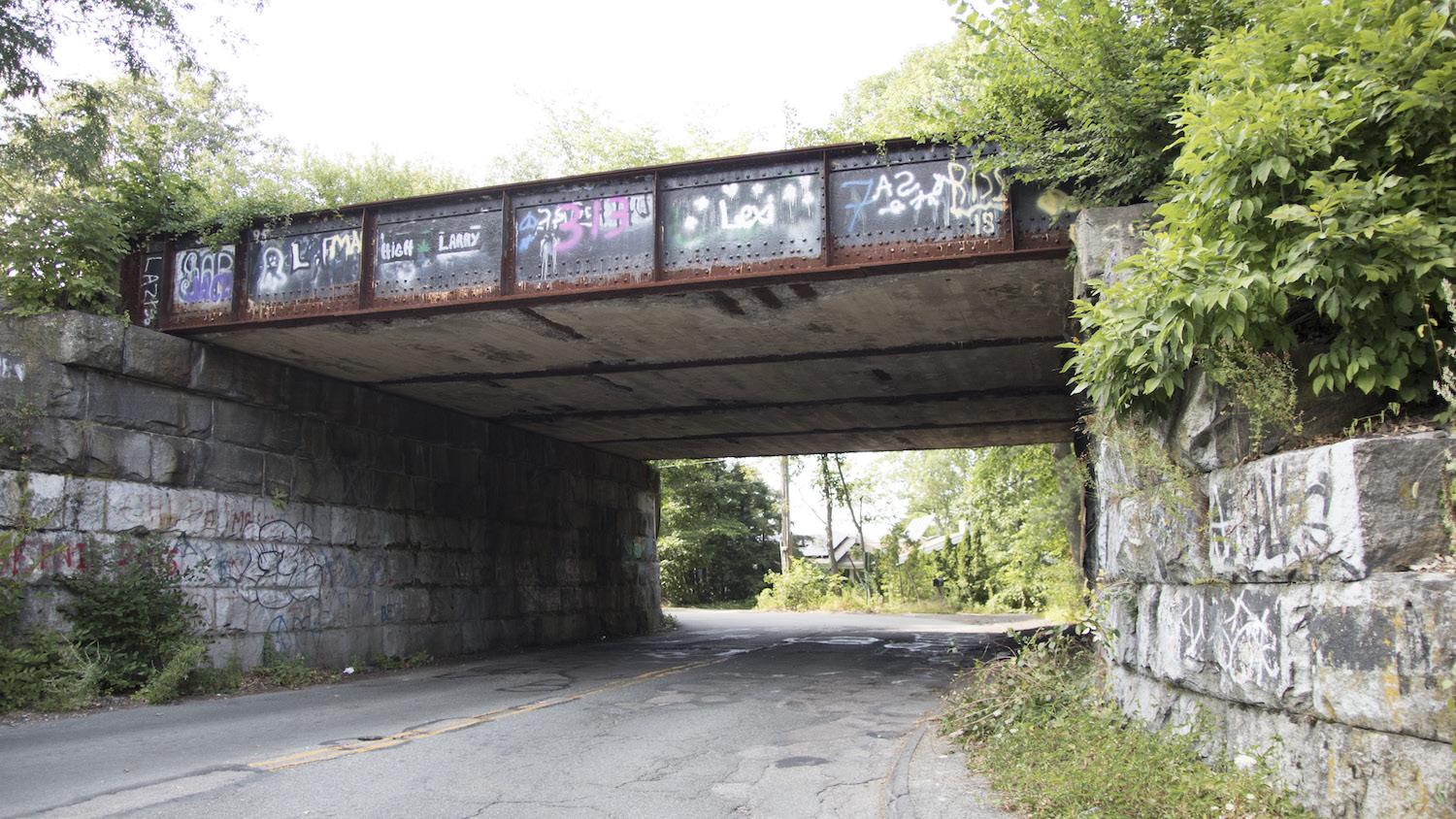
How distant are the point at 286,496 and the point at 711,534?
3282cm

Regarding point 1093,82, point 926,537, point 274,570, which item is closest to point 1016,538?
point 926,537

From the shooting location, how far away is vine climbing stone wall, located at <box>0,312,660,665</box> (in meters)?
10.5

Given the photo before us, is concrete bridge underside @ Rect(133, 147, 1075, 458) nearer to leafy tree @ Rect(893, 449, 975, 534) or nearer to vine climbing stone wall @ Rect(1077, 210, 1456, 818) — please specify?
vine climbing stone wall @ Rect(1077, 210, 1456, 818)

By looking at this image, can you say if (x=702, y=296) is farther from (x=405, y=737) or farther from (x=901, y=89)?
Result: (x=901, y=89)

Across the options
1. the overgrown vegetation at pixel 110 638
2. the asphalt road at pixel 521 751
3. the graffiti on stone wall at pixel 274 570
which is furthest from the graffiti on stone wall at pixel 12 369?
the asphalt road at pixel 521 751

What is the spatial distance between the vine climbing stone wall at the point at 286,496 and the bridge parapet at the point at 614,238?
130 cm

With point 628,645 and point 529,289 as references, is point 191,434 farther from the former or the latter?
point 628,645

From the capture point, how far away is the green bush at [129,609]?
10297 millimetres

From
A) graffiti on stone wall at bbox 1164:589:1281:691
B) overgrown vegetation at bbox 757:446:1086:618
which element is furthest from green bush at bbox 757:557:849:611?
graffiti on stone wall at bbox 1164:589:1281:691

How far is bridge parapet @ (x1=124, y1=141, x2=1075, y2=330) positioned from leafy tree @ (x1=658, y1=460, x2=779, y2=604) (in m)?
32.2

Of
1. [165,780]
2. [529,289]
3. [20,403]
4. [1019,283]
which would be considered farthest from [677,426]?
[165,780]

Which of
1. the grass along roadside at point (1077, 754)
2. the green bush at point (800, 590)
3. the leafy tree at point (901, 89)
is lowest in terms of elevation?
the green bush at point (800, 590)

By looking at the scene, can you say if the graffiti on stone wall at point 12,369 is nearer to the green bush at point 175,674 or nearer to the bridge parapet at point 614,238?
the bridge parapet at point 614,238

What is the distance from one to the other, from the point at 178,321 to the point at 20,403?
213 centimetres
